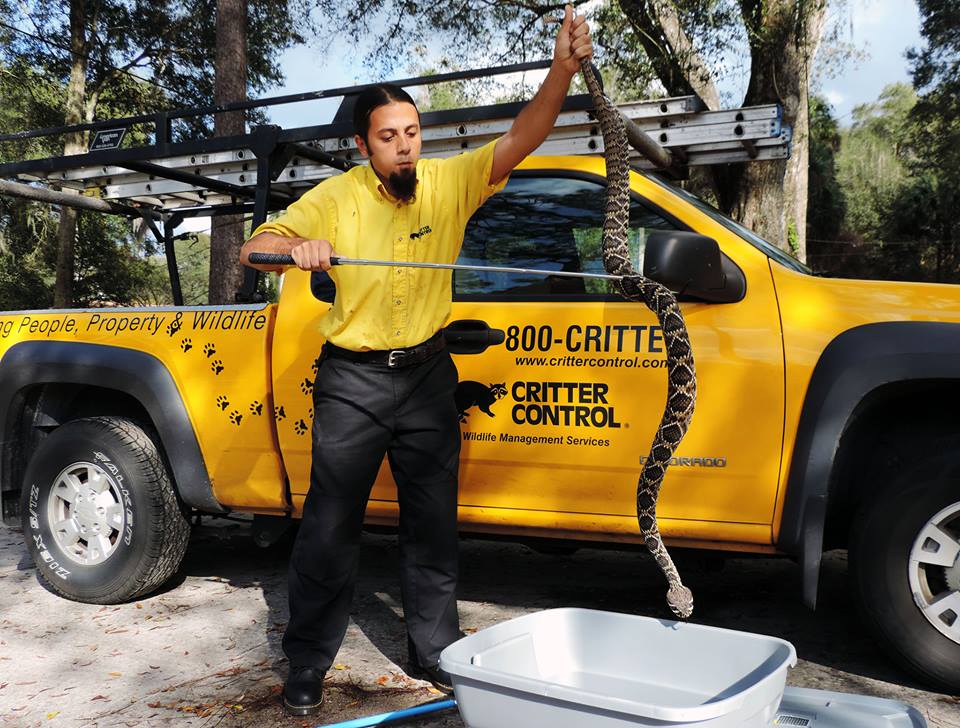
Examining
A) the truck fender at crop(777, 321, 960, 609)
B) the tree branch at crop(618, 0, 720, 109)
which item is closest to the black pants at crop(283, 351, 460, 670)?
the truck fender at crop(777, 321, 960, 609)

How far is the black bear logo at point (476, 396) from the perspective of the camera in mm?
3496

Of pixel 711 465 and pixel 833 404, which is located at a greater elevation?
pixel 833 404

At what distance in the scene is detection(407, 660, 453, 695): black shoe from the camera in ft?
10.3

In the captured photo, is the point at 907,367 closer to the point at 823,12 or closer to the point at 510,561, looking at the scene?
the point at 510,561

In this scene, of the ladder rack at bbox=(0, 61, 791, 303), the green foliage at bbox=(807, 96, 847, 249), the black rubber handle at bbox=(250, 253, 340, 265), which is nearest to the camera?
the black rubber handle at bbox=(250, 253, 340, 265)

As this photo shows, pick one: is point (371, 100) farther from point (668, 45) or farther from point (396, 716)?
point (668, 45)

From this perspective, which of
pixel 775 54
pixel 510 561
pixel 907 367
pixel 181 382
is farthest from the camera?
pixel 775 54

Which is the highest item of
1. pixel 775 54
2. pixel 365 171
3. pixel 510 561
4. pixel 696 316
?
pixel 775 54

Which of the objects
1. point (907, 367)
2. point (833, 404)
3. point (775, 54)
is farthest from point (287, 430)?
point (775, 54)

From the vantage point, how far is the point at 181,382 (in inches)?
159

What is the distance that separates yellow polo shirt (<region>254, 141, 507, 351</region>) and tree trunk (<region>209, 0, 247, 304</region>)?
7.69m

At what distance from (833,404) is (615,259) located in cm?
100

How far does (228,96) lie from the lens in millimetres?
11805

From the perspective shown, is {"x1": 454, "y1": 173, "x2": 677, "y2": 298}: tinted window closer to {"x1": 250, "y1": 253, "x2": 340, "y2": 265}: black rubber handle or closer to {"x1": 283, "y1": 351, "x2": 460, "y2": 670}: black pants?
{"x1": 283, "y1": 351, "x2": 460, "y2": 670}: black pants
